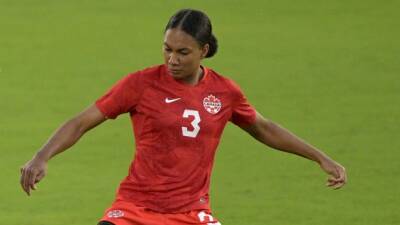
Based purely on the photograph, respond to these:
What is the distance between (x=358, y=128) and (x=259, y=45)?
2565 millimetres

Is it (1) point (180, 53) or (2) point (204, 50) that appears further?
(2) point (204, 50)

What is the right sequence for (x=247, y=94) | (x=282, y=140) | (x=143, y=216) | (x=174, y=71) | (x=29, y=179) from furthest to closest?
(x=247, y=94) → (x=282, y=140) → (x=174, y=71) → (x=143, y=216) → (x=29, y=179)

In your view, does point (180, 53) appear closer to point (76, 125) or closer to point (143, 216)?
point (76, 125)

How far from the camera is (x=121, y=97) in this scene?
654 cm

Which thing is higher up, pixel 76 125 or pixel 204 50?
pixel 204 50

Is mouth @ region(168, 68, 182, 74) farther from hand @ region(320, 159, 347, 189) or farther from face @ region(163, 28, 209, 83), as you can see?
hand @ region(320, 159, 347, 189)

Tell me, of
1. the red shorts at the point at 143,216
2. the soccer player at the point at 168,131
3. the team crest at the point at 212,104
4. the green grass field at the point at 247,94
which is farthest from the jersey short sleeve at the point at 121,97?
the green grass field at the point at 247,94

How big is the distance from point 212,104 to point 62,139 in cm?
87

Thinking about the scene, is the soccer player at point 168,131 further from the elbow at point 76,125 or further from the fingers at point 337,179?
the fingers at point 337,179

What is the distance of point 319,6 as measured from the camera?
15.7 m

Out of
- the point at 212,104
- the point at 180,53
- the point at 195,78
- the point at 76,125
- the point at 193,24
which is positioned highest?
the point at 193,24

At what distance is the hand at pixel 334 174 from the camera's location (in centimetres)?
699

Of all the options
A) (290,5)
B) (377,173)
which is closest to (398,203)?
(377,173)

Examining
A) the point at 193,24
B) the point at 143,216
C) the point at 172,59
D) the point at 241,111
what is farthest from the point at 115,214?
the point at 193,24
